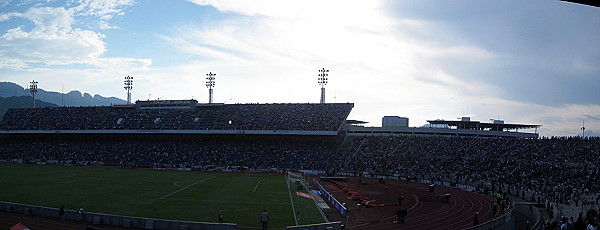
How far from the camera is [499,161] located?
57125 millimetres

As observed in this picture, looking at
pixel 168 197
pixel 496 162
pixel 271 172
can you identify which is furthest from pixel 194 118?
pixel 496 162

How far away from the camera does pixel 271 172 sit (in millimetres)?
66250

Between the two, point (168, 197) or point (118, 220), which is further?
point (168, 197)

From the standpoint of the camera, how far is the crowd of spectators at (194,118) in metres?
81.0

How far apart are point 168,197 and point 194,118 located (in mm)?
52920

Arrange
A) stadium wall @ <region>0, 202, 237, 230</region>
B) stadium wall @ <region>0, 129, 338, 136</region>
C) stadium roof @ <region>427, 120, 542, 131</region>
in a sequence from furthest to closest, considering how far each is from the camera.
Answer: stadium roof @ <region>427, 120, 542, 131</region> → stadium wall @ <region>0, 129, 338, 136</region> → stadium wall @ <region>0, 202, 237, 230</region>

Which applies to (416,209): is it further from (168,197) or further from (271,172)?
(271,172)

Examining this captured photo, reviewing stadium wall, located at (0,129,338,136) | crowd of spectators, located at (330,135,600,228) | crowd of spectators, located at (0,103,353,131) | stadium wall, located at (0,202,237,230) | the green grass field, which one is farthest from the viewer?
crowd of spectators, located at (0,103,353,131)

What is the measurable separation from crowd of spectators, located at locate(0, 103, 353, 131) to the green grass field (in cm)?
3179

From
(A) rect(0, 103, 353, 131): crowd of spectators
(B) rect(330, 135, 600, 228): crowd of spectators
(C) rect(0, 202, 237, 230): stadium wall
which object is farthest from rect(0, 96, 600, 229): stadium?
(A) rect(0, 103, 353, 131): crowd of spectators

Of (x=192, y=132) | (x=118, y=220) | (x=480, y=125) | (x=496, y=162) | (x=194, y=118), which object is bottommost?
(x=118, y=220)

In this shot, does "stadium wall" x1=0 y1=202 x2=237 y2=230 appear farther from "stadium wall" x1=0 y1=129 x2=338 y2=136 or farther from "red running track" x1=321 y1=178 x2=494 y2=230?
"stadium wall" x1=0 y1=129 x2=338 y2=136

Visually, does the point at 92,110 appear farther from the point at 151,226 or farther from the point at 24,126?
the point at 151,226

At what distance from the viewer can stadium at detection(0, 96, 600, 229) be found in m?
29.0
